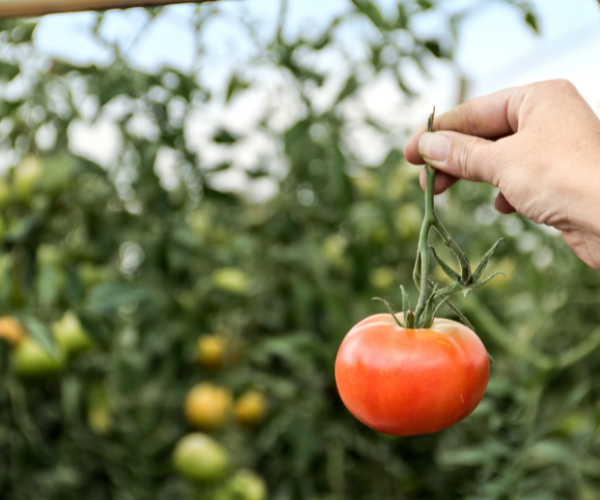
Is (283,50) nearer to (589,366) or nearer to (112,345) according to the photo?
(112,345)

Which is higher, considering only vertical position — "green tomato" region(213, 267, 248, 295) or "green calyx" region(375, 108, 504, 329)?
"green calyx" region(375, 108, 504, 329)

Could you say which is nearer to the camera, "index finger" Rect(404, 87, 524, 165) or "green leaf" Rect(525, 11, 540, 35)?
"index finger" Rect(404, 87, 524, 165)

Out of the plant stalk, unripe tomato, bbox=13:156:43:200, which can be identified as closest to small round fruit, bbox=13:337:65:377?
unripe tomato, bbox=13:156:43:200

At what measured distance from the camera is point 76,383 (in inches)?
39.0

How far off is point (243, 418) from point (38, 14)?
98 cm

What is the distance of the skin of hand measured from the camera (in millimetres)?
390

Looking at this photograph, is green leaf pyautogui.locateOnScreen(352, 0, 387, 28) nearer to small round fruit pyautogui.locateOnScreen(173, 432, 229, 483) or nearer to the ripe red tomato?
the ripe red tomato

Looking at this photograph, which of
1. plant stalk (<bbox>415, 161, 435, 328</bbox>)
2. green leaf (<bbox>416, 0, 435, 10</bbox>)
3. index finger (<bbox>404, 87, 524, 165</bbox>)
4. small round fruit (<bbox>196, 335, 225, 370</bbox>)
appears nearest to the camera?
plant stalk (<bbox>415, 161, 435, 328</bbox>)

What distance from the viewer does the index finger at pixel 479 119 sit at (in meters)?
0.46

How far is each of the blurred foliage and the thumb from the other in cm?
43

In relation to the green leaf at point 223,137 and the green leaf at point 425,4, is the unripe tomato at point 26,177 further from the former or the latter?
the green leaf at point 425,4

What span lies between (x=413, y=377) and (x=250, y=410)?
90 centimetres

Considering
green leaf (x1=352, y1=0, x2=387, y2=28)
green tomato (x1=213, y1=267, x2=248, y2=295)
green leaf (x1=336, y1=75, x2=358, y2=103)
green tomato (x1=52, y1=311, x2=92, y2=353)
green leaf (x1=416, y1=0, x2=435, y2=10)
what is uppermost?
green leaf (x1=416, y1=0, x2=435, y2=10)

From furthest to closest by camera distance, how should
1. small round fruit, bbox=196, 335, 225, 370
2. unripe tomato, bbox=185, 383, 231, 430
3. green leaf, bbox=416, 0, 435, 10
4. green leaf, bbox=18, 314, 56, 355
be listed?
small round fruit, bbox=196, 335, 225, 370 → unripe tomato, bbox=185, 383, 231, 430 → green leaf, bbox=416, 0, 435, 10 → green leaf, bbox=18, 314, 56, 355
